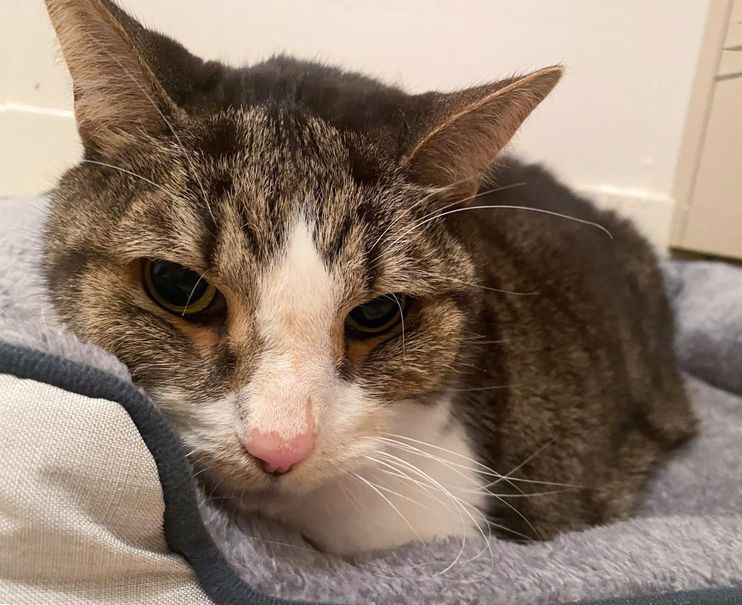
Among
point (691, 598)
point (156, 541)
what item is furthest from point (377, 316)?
point (691, 598)

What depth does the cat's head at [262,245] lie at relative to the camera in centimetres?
81

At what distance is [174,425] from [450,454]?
1.51 ft

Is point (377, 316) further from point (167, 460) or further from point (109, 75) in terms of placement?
point (109, 75)

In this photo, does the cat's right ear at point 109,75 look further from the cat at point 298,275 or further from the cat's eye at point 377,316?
the cat's eye at point 377,316

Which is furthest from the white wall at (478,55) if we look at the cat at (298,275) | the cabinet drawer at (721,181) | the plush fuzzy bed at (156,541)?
the plush fuzzy bed at (156,541)

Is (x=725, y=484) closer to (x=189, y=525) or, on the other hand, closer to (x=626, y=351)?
(x=626, y=351)

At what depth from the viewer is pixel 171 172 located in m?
0.88

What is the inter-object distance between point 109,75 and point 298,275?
371 mm

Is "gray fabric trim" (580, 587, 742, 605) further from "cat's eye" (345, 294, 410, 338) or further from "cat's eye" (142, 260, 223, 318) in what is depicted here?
"cat's eye" (142, 260, 223, 318)

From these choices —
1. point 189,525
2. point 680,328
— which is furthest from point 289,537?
point 680,328

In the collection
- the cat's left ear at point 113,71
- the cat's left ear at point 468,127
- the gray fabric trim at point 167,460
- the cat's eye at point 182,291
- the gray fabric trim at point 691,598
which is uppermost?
the cat's left ear at point 113,71

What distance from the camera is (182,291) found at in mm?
835

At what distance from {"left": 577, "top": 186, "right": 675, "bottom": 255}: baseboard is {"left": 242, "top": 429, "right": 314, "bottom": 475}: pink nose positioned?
209 centimetres

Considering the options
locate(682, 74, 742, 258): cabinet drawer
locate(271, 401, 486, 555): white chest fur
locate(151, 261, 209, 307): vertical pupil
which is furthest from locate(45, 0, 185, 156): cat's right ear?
locate(682, 74, 742, 258): cabinet drawer
